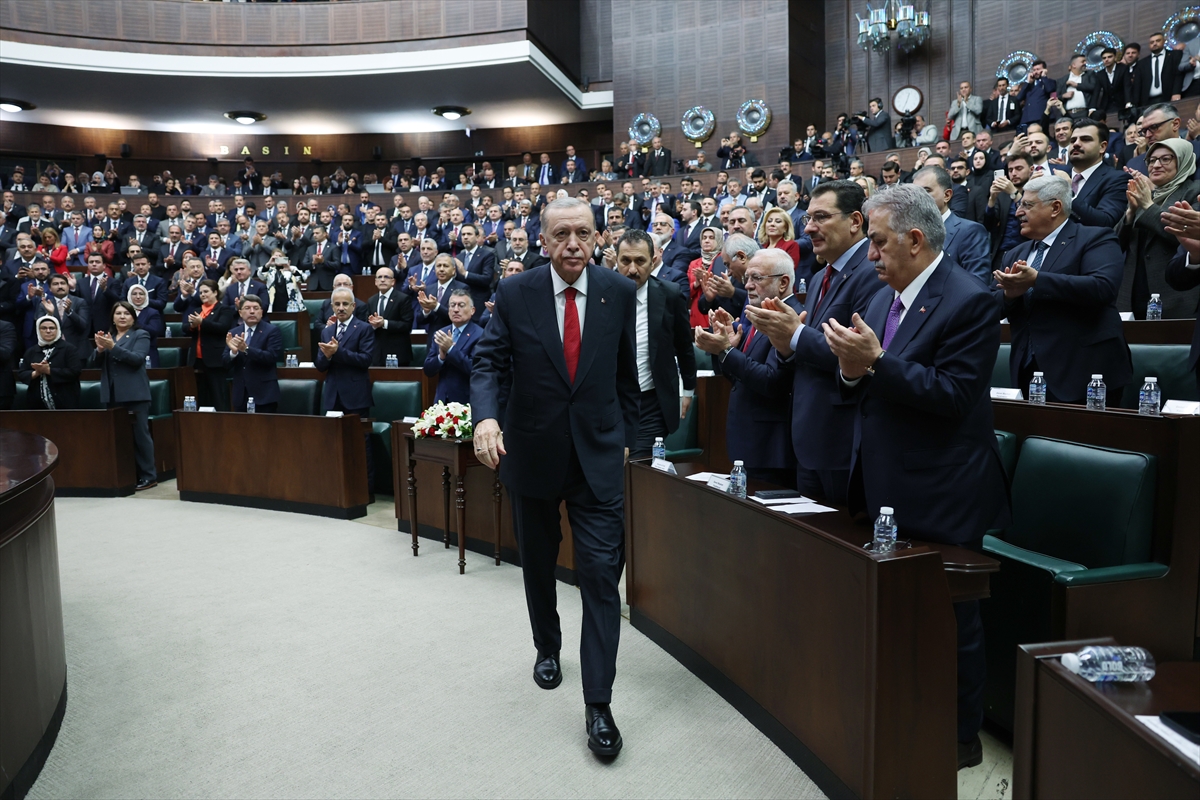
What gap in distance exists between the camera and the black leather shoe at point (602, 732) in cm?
214

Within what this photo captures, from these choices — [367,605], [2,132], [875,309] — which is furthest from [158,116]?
[875,309]

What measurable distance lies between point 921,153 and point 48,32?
13216 mm

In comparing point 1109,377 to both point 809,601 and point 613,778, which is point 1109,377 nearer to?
point 809,601

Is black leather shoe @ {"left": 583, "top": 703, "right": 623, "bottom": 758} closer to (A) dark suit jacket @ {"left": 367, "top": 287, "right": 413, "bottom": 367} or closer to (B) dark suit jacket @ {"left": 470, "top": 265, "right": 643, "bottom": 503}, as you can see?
(B) dark suit jacket @ {"left": 470, "top": 265, "right": 643, "bottom": 503}

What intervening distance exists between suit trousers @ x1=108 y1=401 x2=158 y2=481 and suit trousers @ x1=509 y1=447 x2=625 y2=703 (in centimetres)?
476

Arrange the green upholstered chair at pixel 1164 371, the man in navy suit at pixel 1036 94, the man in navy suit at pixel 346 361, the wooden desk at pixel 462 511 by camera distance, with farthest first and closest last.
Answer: the man in navy suit at pixel 1036 94 < the man in navy suit at pixel 346 361 < the wooden desk at pixel 462 511 < the green upholstered chair at pixel 1164 371

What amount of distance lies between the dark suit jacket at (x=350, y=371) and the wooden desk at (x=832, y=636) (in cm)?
334

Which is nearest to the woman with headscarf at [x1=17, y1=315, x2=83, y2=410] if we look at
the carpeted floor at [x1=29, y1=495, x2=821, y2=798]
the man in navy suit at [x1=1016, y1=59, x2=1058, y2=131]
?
the carpeted floor at [x1=29, y1=495, x2=821, y2=798]

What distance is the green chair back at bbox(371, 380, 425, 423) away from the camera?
5.47 meters

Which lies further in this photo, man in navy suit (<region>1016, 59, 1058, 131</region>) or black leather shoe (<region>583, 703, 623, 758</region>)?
man in navy suit (<region>1016, 59, 1058, 131</region>)

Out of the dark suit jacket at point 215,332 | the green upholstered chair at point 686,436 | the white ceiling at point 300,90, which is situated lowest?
the green upholstered chair at point 686,436

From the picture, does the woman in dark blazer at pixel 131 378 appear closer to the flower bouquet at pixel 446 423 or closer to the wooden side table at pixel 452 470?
the wooden side table at pixel 452 470

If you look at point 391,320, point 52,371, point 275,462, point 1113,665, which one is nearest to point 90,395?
point 52,371

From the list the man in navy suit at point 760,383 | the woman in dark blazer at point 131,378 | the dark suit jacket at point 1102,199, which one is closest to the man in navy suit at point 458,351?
the man in navy suit at point 760,383
